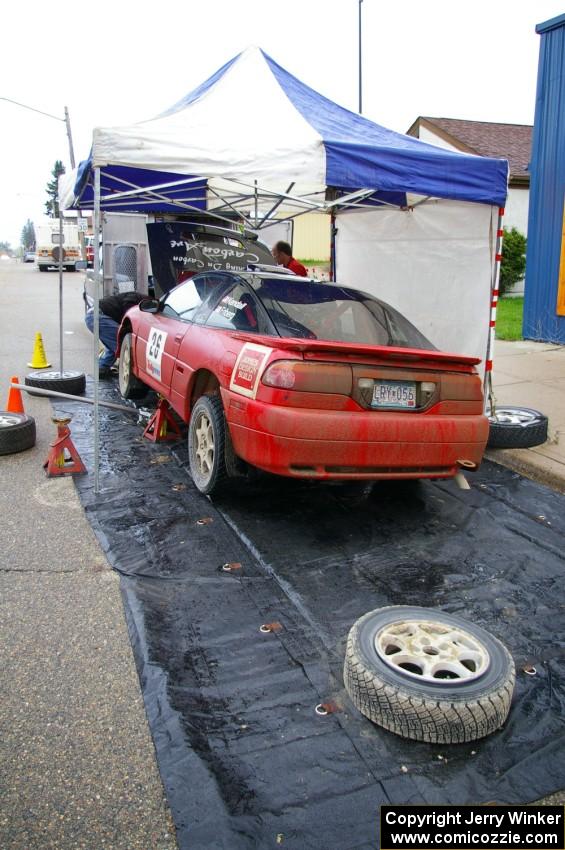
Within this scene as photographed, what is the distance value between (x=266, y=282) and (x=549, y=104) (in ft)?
29.4

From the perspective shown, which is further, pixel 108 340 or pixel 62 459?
pixel 108 340

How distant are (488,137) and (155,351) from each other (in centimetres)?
2119

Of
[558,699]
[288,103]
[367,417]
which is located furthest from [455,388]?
[288,103]

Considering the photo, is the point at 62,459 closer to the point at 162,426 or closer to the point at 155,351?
the point at 162,426

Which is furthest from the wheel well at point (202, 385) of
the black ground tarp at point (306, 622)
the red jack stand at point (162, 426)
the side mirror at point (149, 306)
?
the side mirror at point (149, 306)

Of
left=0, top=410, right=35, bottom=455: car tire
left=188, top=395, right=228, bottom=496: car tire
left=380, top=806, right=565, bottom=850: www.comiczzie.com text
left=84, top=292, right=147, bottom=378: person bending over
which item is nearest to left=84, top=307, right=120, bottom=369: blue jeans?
left=84, top=292, right=147, bottom=378: person bending over

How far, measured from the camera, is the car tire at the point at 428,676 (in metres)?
2.36

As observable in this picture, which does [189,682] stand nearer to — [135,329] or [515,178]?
[135,329]

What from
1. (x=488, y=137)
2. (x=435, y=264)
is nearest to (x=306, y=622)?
(x=435, y=264)

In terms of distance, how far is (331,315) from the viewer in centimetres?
476

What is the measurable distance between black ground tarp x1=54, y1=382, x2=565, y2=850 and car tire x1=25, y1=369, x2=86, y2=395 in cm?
213

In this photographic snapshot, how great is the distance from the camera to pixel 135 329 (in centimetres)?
678

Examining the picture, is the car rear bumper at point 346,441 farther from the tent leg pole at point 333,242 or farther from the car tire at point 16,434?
the tent leg pole at point 333,242

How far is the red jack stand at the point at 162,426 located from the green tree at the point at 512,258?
46.7 ft
